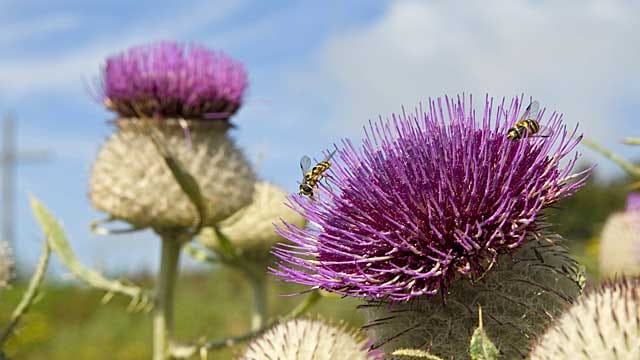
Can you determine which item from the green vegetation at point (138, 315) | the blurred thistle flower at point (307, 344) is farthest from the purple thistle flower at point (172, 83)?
the green vegetation at point (138, 315)

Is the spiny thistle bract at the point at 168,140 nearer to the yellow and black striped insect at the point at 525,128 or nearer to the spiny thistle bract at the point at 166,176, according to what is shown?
the spiny thistle bract at the point at 166,176

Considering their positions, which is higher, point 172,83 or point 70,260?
point 172,83

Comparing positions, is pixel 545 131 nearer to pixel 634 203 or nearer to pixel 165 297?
pixel 165 297

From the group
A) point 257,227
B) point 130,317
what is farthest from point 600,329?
point 130,317

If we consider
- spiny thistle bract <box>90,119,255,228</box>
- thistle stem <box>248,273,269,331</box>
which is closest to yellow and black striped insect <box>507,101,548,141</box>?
spiny thistle bract <box>90,119,255,228</box>

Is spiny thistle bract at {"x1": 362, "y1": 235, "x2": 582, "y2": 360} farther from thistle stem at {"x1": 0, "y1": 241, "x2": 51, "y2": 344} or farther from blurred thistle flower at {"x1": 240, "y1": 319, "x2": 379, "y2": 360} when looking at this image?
thistle stem at {"x1": 0, "y1": 241, "x2": 51, "y2": 344}
